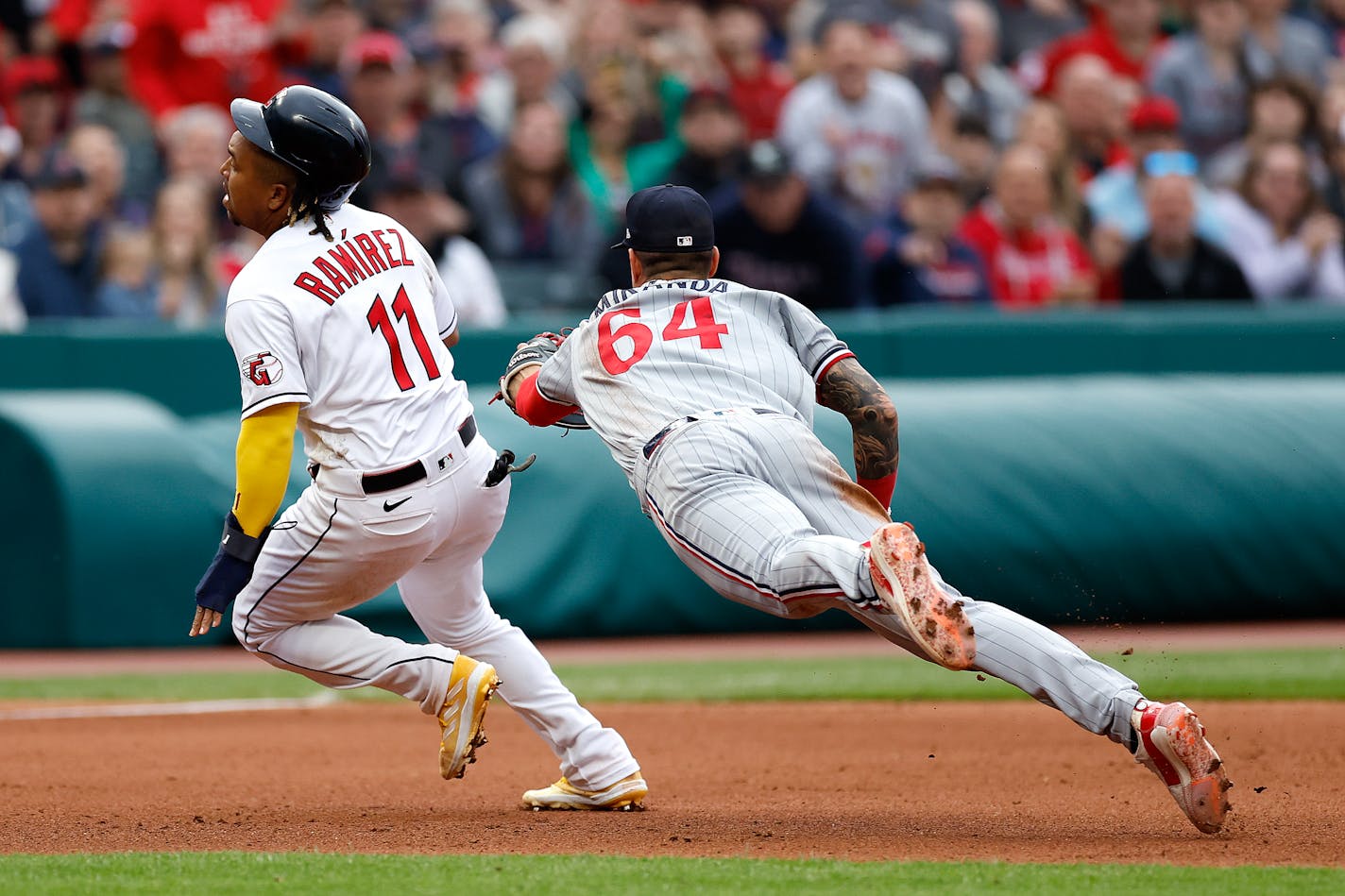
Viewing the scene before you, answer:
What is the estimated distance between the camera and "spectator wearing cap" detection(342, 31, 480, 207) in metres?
11.6

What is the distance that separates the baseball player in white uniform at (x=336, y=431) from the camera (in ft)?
15.8

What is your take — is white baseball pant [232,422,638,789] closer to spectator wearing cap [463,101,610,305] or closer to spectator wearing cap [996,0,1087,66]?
spectator wearing cap [463,101,610,305]

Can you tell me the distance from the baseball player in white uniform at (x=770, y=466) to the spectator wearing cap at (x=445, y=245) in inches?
213

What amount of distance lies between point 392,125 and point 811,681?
493 centimetres

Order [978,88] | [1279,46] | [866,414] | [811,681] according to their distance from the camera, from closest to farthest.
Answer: [866,414], [811,681], [978,88], [1279,46]

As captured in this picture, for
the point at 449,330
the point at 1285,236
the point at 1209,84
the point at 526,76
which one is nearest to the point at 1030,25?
the point at 1209,84

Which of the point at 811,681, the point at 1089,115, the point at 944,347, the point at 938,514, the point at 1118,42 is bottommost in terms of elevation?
the point at 811,681

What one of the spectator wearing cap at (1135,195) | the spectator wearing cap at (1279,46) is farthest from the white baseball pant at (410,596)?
the spectator wearing cap at (1279,46)

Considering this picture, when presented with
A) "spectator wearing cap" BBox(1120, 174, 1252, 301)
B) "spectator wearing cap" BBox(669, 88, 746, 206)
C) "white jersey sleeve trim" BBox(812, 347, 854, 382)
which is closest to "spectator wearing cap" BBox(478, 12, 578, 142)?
"spectator wearing cap" BBox(669, 88, 746, 206)

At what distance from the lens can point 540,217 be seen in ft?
39.0

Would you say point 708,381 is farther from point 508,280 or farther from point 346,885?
point 508,280

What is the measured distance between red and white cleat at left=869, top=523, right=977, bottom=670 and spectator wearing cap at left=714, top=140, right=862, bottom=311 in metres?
6.79

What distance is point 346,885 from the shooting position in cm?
410

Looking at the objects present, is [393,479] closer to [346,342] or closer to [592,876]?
[346,342]
